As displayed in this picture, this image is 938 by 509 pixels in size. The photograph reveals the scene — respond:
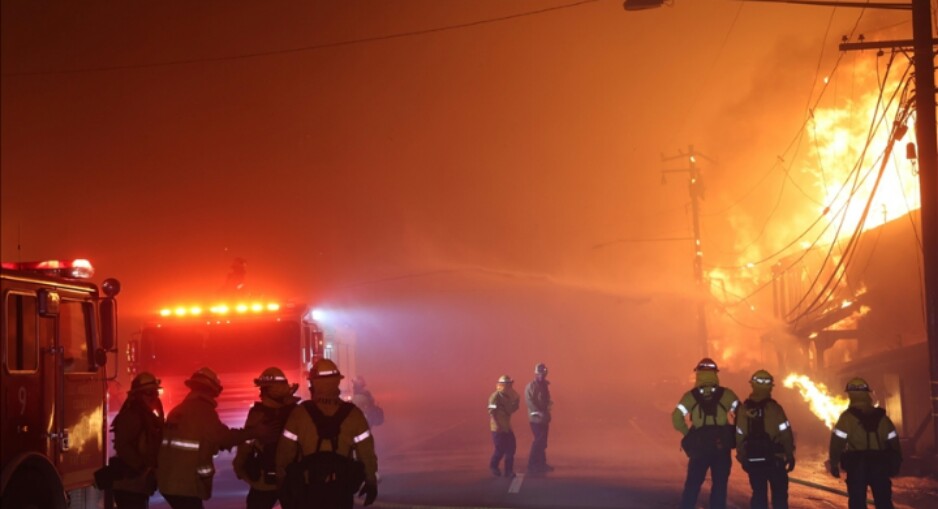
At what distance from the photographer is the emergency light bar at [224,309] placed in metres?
15.4

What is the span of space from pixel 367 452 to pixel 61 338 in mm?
3148

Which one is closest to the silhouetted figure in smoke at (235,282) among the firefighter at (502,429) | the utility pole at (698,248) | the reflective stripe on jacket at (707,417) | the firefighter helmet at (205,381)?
the firefighter at (502,429)

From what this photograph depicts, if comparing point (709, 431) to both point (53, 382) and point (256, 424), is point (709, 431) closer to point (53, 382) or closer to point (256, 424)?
point (256, 424)

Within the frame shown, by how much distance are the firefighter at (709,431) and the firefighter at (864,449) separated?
1.04 meters

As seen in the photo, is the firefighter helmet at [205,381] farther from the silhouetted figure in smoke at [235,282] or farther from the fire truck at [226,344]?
the silhouetted figure in smoke at [235,282]

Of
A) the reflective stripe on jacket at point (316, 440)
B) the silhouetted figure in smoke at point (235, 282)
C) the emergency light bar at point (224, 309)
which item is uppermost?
the silhouetted figure in smoke at point (235, 282)

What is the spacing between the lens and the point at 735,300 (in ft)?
129

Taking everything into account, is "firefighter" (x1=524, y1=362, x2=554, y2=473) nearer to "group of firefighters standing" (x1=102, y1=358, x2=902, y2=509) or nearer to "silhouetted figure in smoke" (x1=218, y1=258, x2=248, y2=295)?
"silhouetted figure in smoke" (x1=218, y1=258, x2=248, y2=295)

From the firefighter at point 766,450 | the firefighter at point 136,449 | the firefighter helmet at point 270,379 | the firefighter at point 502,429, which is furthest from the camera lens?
the firefighter at point 502,429

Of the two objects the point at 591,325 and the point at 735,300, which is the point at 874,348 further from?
the point at 591,325

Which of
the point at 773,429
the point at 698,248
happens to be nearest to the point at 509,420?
the point at 773,429

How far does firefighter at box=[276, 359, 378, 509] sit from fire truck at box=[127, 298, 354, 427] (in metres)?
8.21

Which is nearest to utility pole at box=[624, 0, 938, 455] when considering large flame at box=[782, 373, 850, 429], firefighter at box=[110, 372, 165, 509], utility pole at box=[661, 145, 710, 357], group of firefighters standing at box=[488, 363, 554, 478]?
group of firefighters standing at box=[488, 363, 554, 478]

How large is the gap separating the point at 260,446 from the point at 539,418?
9.80 m
